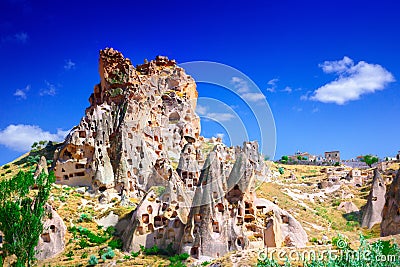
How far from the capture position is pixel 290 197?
61062 millimetres

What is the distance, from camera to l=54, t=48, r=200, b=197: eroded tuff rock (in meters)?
48.3

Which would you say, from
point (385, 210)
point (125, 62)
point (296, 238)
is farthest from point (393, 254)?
point (125, 62)

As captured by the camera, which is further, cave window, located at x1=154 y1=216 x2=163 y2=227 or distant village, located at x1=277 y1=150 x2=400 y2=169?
distant village, located at x1=277 y1=150 x2=400 y2=169

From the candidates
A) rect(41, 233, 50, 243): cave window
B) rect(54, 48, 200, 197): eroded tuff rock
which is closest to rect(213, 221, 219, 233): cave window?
rect(41, 233, 50, 243): cave window

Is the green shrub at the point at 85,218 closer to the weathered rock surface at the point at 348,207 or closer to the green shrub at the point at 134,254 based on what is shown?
the green shrub at the point at 134,254

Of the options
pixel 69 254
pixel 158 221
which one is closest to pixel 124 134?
pixel 158 221

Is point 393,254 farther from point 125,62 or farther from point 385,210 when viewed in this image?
point 125,62

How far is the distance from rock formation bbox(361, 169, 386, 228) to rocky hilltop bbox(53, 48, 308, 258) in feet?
52.6

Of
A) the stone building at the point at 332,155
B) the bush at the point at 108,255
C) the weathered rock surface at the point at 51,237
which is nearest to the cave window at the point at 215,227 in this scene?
the bush at the point at 108,255

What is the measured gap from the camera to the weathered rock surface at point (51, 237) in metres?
34.7

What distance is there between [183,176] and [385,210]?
69.6 feet

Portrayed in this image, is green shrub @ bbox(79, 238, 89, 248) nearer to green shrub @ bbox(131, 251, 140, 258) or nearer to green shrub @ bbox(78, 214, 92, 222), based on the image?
green shrub @ bbox(78, 214, 92, 222)

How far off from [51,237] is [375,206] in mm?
34154

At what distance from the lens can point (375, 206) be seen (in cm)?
5016
